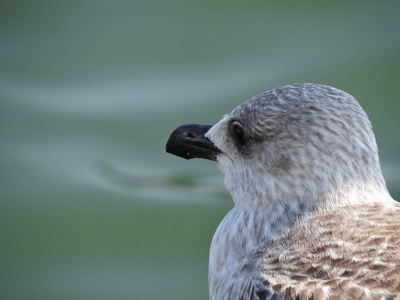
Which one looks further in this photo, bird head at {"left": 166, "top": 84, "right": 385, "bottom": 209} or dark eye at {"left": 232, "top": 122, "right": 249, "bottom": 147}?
dark eye at {"left": 232, "top": 122, "right": 249, "bottom": 147}

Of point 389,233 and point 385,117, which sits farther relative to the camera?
point 385,117

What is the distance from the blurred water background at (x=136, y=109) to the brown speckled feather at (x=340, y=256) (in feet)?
5.04

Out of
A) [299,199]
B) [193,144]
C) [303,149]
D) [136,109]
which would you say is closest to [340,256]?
[299,199]

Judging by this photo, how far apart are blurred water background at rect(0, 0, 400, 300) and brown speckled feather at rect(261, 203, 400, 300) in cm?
154

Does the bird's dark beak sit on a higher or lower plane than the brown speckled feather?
higher

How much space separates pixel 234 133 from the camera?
3.78 metres

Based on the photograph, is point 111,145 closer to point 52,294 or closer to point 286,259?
point 52,294

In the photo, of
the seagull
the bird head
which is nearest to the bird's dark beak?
the seagull

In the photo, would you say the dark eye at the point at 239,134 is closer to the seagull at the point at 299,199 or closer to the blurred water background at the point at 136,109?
the seagull at the point at 299,199

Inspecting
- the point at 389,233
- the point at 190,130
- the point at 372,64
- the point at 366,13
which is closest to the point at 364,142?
the point at 389,233

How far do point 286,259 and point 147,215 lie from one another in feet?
6.80

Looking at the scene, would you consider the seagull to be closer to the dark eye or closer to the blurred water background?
the dark eye

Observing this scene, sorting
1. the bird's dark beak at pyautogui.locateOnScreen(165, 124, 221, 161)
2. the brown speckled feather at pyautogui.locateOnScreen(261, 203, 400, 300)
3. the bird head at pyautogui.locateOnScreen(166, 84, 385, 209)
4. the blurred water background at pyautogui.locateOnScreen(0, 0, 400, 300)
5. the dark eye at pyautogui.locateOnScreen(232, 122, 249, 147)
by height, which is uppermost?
the blurred water background at pyautogui.locateOnScreen(0, 0, 400, 300)

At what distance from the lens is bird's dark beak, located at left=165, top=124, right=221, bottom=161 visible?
12.9ft
